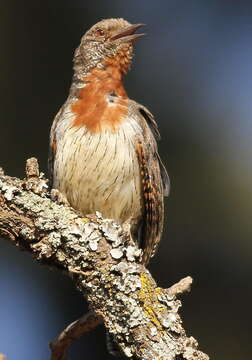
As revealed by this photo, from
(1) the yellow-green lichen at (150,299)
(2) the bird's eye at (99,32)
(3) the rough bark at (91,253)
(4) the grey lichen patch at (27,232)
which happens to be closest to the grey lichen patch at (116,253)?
(3) the rough bark at (91,253)

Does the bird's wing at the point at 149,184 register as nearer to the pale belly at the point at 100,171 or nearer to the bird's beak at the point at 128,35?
the pale belly at the point at 100,171

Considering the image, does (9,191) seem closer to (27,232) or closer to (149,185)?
(27,232)

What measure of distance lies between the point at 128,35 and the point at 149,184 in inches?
44.9

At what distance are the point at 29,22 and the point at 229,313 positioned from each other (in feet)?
9.66

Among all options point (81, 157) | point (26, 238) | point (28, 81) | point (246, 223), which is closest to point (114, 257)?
point (26, 238)

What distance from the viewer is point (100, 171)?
5.35 m

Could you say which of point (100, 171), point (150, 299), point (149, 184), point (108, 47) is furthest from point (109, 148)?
point (150, 299)

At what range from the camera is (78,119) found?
5.56m

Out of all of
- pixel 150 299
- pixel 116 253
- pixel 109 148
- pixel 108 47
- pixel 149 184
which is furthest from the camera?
pixel 108 47

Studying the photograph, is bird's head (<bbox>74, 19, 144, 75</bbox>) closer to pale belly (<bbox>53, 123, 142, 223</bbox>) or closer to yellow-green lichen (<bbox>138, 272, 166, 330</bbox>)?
pale belly (<bbox>53, 123, 142, 223</bbox>)

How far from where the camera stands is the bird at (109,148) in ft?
17.7

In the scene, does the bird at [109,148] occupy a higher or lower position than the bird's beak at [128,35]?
lower

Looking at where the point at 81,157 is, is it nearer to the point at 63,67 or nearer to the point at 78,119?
the point at 78,119

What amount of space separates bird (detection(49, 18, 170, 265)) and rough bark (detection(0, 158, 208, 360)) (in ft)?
2.82
